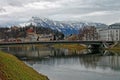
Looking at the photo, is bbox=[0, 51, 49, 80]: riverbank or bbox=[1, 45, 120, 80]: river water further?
bbox=[1, 45, 120, 80]: river water

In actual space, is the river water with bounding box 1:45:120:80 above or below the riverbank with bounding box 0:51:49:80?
below

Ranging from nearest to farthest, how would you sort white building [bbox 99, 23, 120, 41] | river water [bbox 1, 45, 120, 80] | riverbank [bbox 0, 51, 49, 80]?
riverbank [bbox 0, 51, 49, 80], river water [bbox 1, 45, 120, 80], white building [bbox 99, 23, 120, 41]

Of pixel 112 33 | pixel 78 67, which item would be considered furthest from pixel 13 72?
pixel 112 33

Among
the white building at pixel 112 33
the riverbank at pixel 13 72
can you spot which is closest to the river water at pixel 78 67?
the riverbank at pixel 13 72

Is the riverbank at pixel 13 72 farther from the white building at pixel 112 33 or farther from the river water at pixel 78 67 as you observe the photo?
the white building at pixel 112 33

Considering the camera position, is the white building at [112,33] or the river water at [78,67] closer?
the river water at [78,67]

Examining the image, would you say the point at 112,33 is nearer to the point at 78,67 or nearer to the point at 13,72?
the point at 78,67

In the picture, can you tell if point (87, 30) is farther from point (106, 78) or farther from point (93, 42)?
point (106, 78)

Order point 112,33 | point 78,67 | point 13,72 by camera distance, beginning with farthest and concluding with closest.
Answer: point 112,33, point 78,67, point 13,72

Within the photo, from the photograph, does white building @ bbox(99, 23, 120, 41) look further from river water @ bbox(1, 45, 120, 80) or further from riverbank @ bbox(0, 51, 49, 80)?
riverbank @ bbox(0, 51, 49, 80)

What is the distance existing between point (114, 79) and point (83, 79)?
3.95 meters

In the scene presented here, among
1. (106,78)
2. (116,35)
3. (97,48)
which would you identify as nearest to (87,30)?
(116,35)

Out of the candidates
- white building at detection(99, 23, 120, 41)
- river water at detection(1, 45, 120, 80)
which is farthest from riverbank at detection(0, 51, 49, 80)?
white building at detection(99, 23, 120, 41)

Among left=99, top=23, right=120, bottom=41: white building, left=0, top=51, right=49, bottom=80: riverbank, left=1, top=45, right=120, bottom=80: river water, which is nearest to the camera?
left=0, top=51, right=49, bottom=80: riverbank
